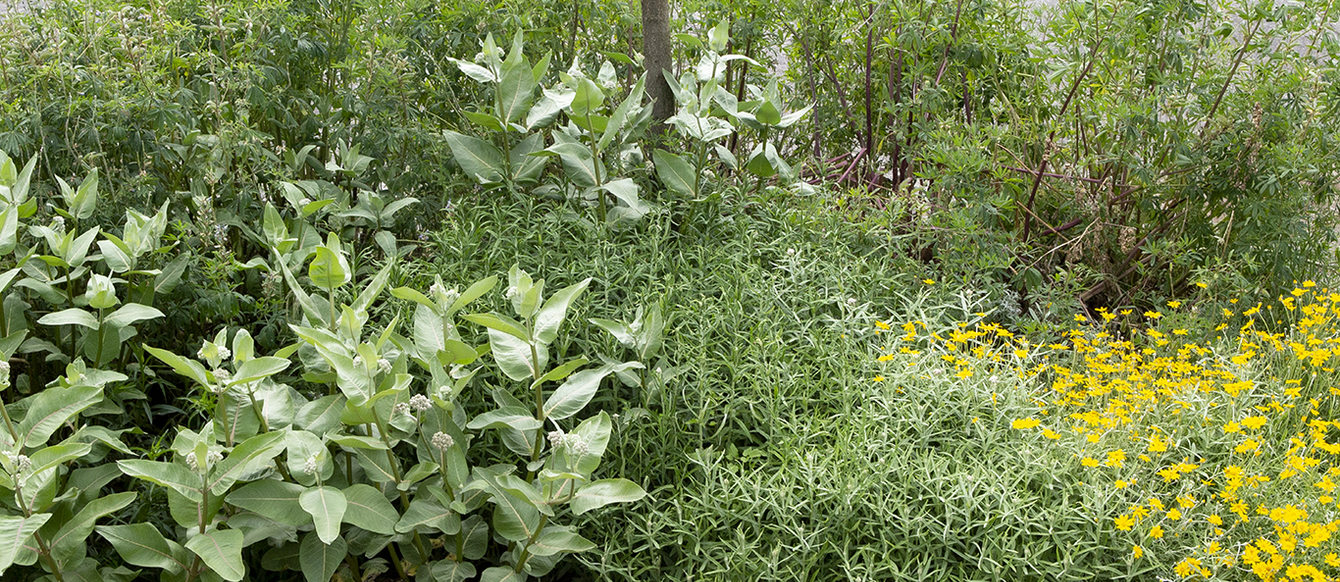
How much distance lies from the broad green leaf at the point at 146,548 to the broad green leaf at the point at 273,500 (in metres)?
0.17

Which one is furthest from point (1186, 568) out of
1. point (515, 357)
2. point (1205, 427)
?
point (515, 357)

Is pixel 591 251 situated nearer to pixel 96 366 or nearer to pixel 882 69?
pixel 96 366

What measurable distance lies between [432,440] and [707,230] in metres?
1.33

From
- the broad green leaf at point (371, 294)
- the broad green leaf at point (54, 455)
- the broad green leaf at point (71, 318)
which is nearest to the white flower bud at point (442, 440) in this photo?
the broad green leaf at point (371, 294)

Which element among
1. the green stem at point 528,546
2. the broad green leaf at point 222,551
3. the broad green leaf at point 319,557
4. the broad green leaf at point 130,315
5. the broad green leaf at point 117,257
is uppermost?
the broad green leaf at point 117,257

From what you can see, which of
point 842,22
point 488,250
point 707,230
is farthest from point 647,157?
point 842,22

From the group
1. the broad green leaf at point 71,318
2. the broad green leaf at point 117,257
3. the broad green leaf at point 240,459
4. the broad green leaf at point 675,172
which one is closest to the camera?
the broad green leaf at point 240,459

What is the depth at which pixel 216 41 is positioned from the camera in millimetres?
3688

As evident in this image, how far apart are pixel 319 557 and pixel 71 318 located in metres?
0.86

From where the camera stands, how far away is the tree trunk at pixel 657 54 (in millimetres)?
3754

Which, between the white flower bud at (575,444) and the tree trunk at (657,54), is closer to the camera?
the white flower bud at (575,444)

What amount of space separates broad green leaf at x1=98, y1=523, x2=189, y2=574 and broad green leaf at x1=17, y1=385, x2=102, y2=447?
0.26m

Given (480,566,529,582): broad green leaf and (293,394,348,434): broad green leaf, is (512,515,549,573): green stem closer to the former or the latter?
(480,566,529,582): broad green leaf

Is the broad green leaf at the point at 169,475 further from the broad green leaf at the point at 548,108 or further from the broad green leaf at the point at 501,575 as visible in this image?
the broad green leaf at the point at 548,108
